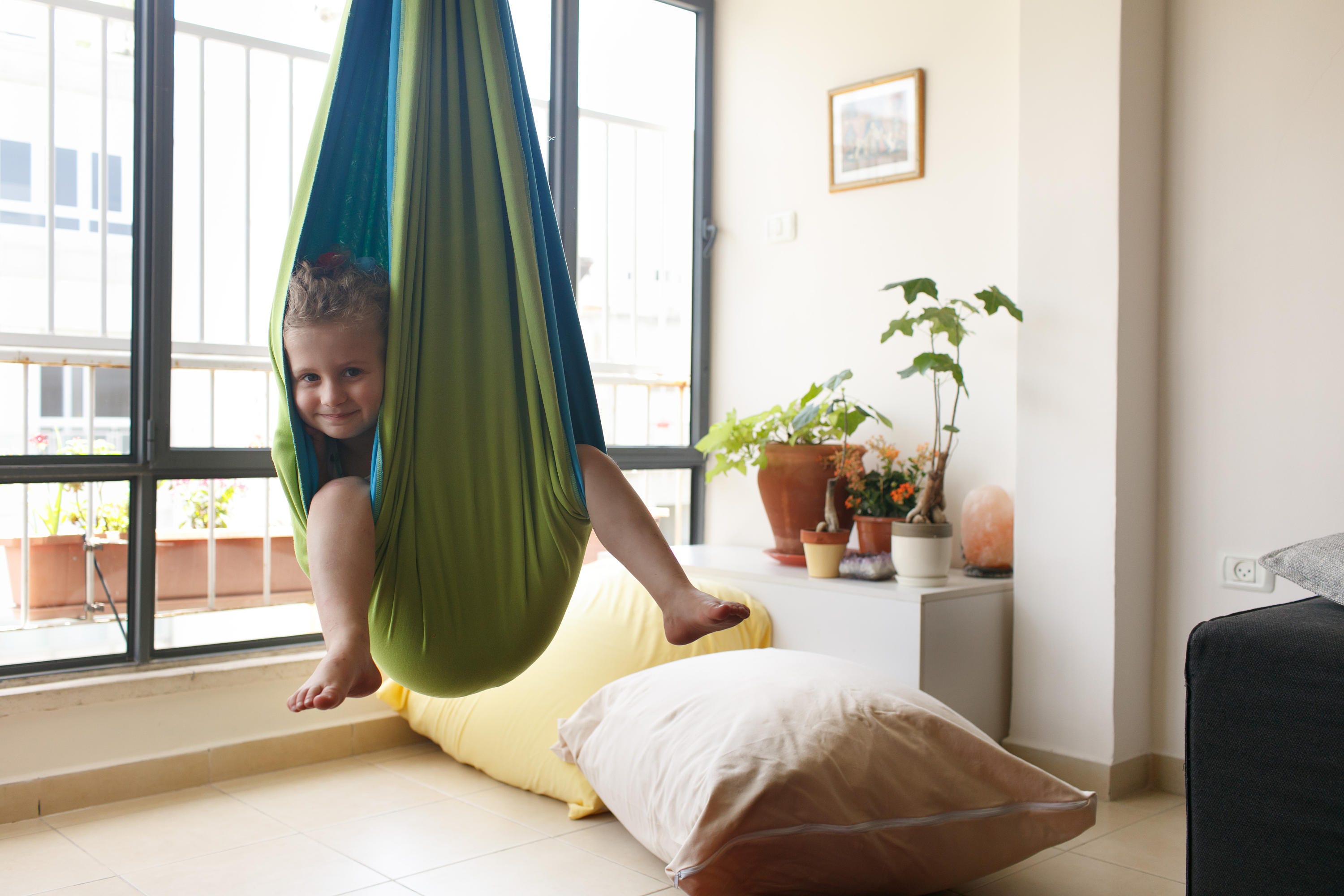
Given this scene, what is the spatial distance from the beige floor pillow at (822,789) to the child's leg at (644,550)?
559mm

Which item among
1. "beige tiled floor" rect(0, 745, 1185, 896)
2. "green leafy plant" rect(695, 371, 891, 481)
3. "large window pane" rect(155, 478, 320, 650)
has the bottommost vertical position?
"beige tiled floor" rect(0, 745, 1185, 896)

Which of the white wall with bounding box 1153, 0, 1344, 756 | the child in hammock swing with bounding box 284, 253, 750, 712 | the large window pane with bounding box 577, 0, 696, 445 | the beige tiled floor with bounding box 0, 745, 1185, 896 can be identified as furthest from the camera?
the large window pane with bounding box 577, 0, 696, 445

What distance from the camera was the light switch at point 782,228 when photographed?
337cm

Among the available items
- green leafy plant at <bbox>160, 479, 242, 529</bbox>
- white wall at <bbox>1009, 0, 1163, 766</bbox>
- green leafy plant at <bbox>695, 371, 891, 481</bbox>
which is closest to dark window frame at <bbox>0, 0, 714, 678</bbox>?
green leafy plant at <bbox>160, 479, 242, 529</bbox>

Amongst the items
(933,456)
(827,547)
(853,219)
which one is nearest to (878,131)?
(853,219)

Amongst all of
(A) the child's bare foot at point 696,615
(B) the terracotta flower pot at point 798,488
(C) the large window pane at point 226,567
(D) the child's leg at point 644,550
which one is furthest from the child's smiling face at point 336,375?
(B) the terracotta flower pot at point 798,488

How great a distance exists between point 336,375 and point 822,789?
3.55ft

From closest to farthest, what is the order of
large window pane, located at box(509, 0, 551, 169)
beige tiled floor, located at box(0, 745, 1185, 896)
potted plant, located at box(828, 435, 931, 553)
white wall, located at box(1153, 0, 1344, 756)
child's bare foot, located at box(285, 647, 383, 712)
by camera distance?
child's bare foot, located at box(285, 647, 383, 712) < beige tiled floor, located at box(0, 745, 1185, 896) < white wall, located at box(1153, 0, 1344, 756) < potted plant, located at box(828, 435, 931, 553) < large window pane, located at box(509, 0, 551, 169)

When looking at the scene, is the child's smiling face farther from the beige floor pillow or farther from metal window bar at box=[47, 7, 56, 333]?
metal window bar at box=[47, 7, 56, 333]

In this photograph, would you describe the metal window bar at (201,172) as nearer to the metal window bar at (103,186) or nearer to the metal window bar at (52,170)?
the metal window bar at (103,186)

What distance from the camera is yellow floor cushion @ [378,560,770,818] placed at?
2.50 meters

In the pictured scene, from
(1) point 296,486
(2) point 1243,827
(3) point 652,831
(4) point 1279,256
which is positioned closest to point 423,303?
(1) point 296,486

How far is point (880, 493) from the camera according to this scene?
112 inches

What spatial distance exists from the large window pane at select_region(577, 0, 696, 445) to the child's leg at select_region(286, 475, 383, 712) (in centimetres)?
224
